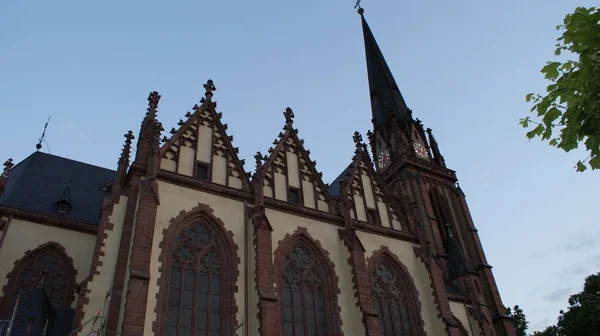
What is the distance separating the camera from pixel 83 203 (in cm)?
1992

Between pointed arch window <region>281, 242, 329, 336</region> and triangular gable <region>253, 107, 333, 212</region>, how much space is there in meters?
2.36

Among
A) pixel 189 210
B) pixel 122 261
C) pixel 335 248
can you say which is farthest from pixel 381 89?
pixel 122 261

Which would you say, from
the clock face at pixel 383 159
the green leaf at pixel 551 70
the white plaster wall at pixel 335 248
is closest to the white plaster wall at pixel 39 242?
the white plaster wall at pixel 335 248

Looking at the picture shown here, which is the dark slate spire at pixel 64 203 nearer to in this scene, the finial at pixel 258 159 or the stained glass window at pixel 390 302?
the finial at pixel 258 159

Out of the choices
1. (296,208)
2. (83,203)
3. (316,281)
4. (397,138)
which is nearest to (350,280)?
(316,281)

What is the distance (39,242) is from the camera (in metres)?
16.9

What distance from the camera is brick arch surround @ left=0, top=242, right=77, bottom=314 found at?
15.4 metres

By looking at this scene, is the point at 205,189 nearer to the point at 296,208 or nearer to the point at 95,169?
the point at 296,208

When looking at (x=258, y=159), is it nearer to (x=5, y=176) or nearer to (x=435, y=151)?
(x=5, y=176)

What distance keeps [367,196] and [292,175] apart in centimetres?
419

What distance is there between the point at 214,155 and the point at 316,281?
619 cm

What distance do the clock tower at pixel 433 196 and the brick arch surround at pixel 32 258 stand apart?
1407 cm

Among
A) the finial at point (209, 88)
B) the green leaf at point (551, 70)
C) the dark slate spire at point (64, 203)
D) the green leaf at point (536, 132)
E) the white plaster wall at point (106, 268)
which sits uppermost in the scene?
the finial at point (209, 88)

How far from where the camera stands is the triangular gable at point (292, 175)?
19.4m
